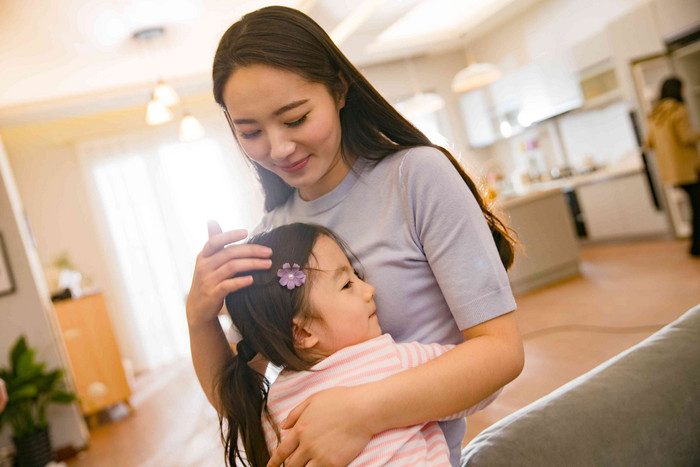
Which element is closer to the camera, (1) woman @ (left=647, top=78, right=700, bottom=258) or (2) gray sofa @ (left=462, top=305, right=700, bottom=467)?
(2) gray sofa @ (left=462, top=305, right=700, bottom=467)

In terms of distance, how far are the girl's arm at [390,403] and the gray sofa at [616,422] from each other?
15 centimetres

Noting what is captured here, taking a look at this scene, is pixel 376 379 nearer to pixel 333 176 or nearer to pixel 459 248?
pixel 459 248

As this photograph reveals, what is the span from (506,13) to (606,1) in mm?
1397

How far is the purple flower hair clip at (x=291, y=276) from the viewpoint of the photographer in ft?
3.12

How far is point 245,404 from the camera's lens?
94 centimetres

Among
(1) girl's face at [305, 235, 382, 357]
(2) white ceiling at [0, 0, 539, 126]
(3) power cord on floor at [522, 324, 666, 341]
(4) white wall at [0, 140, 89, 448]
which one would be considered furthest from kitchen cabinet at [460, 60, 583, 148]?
(1) girl's face at [305, 235, 382, 357]

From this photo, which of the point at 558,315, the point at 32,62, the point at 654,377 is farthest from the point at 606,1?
the point at 654,377

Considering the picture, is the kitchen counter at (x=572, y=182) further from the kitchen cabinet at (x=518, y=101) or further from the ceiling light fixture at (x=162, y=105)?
the ceiling light fixture at (x=162, y=105)

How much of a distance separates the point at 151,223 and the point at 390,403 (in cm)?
698

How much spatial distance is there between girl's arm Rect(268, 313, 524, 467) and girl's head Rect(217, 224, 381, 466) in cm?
13

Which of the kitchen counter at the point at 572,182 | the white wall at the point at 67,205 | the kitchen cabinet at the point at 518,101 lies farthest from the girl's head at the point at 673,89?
the white wall at the point at 67,205

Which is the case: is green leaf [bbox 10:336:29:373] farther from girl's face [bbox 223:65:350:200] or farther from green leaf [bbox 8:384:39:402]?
girl's face [bbox 223:65:350:200]

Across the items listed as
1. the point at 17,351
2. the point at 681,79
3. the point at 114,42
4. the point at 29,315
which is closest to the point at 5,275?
the point at 29,315

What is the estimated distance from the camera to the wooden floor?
3061 millimetres
